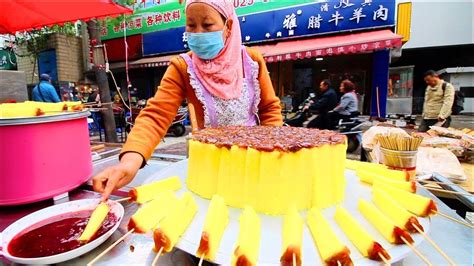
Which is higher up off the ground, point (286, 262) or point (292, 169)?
point (292, 169)

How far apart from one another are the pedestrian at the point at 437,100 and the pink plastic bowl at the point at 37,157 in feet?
21.1

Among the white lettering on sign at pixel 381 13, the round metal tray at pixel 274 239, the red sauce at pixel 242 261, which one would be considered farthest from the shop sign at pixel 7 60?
the red sauce at pixel 242 261

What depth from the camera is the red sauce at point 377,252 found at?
0.62 m

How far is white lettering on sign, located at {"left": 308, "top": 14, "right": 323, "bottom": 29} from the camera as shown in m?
8.82

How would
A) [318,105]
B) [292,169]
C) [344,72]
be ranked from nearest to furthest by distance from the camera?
[292,169]
[318,105]
[344,72]

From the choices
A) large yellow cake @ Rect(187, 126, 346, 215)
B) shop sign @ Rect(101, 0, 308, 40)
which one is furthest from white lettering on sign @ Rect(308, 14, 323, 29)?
large yellow cake @ Rect(187, 126, 346, 215)

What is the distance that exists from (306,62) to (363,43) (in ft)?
11.8

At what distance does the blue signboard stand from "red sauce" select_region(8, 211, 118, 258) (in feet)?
27.1

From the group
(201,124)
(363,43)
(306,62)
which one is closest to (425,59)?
(306,62)

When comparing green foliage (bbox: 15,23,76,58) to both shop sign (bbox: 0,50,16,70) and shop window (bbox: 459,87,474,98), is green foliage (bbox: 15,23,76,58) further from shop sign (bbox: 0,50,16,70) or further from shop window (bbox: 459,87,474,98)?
shop window (bbox: 459,87,474,98)

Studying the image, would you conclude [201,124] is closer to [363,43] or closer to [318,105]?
[318,105]

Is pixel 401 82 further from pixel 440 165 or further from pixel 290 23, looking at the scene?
pixel 440 165

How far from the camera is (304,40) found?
30.2ft

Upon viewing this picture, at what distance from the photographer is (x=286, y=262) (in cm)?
60
